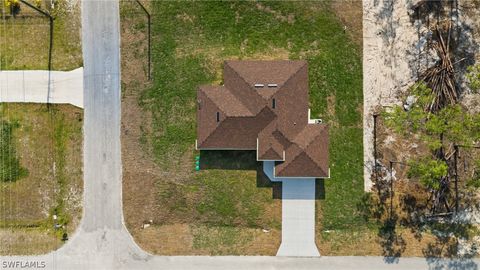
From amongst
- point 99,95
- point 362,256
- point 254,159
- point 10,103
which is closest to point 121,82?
point 99,95

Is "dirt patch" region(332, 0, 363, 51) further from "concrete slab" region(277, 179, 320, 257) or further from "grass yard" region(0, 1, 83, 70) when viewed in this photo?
"grass yard" region(0, 1, 83, 70)

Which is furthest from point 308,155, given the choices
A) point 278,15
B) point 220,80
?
point 278,15

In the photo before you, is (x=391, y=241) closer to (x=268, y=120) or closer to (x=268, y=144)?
(x=268, y=144)

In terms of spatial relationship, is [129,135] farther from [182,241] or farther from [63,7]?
[63,7]

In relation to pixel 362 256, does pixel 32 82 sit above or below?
above

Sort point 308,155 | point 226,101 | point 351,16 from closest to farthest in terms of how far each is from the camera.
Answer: point 308,155 < point 226,101 < point 351,16

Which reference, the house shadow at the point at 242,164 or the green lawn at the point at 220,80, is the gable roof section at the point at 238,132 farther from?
the green lawn at the point at 220,80
